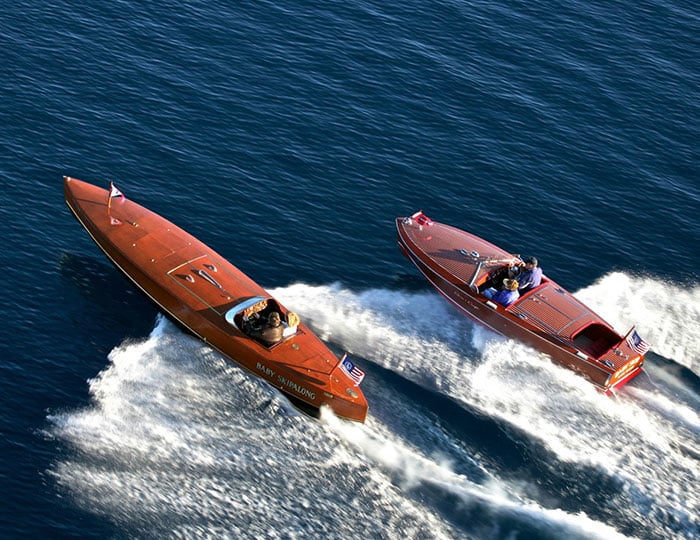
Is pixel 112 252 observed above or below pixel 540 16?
below

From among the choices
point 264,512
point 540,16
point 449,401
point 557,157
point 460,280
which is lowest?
point 264,512

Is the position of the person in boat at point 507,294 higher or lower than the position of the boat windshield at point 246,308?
higher

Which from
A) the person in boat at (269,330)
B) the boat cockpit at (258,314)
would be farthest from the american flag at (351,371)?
the person in boat at (269,330)

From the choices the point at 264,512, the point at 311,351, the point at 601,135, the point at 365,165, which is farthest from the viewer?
the point at 601,135

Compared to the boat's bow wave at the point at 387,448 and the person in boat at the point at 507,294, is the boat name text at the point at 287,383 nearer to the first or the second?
the boat's bow wave at the point at 387,448

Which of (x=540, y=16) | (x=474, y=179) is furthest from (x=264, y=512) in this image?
(x=540, y=16)

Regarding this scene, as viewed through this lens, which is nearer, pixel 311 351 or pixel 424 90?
pixel 311 351

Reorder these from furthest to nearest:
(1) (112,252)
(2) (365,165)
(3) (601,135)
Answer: (3) (601,135) → (2) (365,165) → (1) (112,252)

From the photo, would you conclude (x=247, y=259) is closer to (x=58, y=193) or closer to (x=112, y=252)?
(x=112, y=252)
